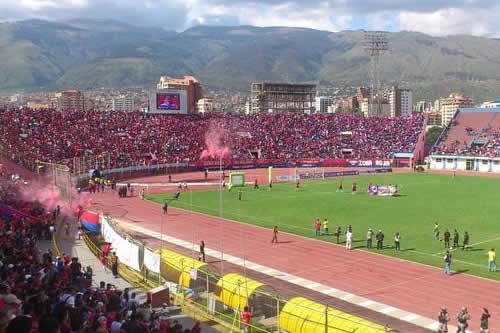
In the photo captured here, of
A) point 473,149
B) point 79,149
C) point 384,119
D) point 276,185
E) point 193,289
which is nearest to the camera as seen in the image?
point 193,289

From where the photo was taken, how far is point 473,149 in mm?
83688

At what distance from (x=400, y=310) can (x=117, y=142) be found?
197 ft

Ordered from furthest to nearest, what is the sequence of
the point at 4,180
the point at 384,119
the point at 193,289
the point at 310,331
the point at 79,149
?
the point at 384,119, the point at 79,149, the point at 4,180, the point at 193,289, the point at 310,331

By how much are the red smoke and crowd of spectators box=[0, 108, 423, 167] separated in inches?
12.1

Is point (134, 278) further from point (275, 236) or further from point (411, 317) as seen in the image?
point (275, 236)

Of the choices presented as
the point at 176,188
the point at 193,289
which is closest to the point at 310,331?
the point at 193,289

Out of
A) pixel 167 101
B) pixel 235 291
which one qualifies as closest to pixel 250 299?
pixel 235 291

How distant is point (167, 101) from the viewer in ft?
305

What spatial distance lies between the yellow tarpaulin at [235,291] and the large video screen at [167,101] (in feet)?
253

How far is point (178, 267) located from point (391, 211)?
2556cm

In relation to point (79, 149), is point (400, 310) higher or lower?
lower

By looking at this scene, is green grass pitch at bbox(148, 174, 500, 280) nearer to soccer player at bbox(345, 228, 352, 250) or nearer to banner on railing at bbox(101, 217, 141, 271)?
soccer player at bbox(345, 228, 352, 250)

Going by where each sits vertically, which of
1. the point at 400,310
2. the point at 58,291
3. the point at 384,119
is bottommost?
the point at 400,310

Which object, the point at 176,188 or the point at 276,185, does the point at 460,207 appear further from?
the point at 176,188
